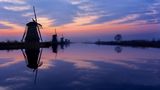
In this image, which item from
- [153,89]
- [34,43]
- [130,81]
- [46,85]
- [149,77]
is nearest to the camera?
[153,89]

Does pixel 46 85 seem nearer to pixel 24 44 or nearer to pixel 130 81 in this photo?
pixel 130 81

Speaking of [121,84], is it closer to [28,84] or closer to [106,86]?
[106,86]

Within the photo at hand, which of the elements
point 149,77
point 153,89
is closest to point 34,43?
point 149,77

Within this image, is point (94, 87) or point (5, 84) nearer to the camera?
point (94, 87)

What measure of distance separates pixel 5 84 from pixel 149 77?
8.05 meters

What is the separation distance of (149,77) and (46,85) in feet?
21.0

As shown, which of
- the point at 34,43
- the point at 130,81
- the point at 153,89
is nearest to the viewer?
the point at 153,89

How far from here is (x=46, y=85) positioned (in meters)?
15.2

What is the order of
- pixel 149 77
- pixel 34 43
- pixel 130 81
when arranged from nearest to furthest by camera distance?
pixel 130 81
pixel 149 77
pixel 34 43

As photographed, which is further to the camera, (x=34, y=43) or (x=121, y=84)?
(x=34, y=43)

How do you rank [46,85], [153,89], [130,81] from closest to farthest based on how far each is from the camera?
[153,89], [46,85], [130,81]

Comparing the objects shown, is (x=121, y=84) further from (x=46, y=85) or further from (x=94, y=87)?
(x=46, y=85)

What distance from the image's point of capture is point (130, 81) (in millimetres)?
16609

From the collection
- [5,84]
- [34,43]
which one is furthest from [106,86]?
[34,43]
